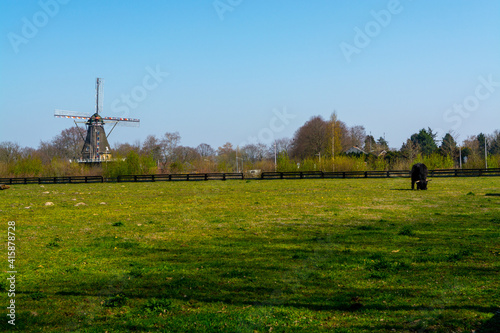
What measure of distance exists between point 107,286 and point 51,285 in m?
0.93

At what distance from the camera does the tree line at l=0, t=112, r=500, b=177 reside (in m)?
56.4

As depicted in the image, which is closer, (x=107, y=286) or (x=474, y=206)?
(x=107, y=286)

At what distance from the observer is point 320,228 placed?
11.6m

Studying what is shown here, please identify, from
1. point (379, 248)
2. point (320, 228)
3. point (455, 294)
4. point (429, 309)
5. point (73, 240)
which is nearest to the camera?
point (429, 309)

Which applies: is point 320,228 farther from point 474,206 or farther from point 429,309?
point 474,206

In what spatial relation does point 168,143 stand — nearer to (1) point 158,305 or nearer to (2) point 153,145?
(2) point 153,145

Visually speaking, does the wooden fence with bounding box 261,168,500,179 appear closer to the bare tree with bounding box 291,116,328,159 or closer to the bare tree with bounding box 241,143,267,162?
the bare tree with bounding box 291,116,328,159

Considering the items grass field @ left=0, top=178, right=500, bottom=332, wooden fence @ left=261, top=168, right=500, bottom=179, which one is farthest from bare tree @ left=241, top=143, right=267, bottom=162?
grass field @ left=0, top=178, right=500, bottom=332

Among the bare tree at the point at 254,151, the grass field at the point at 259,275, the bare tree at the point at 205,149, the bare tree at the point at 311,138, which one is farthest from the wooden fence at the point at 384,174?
the bare tree at the point at 205,149

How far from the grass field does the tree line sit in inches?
1756

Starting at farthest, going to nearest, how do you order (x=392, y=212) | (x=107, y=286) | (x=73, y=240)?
(x=392, y=212) → (x=73, y=240) → (x=107, y=286)

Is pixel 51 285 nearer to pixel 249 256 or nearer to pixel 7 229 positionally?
pixel 249 256

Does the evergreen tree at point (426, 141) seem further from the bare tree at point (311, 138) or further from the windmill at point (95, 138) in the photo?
the windmill at point (95, 138)

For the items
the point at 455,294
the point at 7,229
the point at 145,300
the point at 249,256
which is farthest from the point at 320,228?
the point at 7,229
